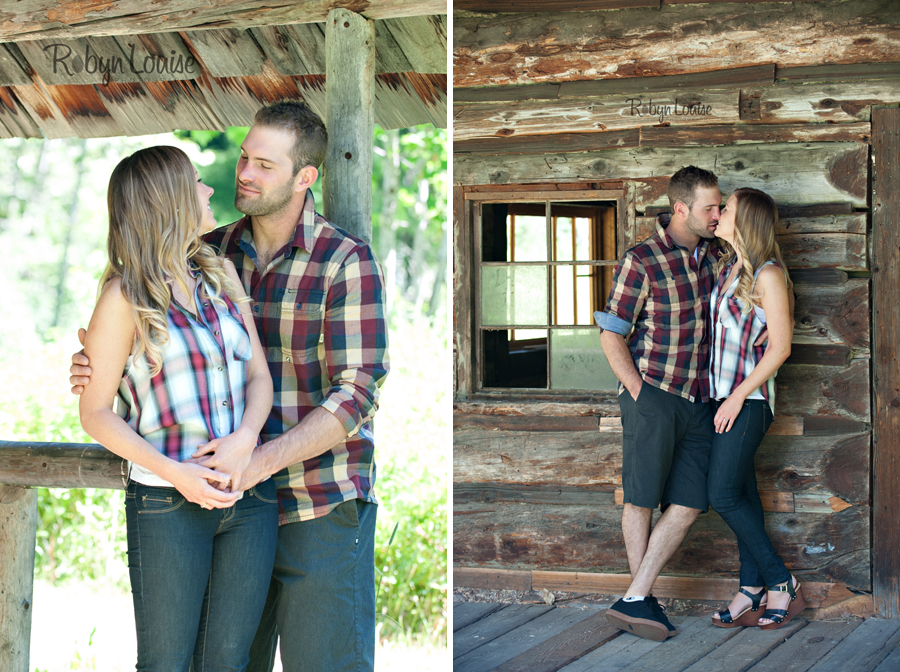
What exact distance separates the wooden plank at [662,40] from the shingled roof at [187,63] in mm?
1068

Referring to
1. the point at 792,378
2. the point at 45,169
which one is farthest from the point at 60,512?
the point at 45,169

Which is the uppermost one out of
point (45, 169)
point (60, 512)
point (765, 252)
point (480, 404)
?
point (45, 169)

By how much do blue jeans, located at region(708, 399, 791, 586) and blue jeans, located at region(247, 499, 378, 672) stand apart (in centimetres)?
190

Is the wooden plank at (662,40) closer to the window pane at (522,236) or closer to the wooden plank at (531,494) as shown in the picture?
the window pane at (522,236)

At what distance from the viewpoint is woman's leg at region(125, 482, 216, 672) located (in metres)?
1.91

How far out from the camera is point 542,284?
14.4ft

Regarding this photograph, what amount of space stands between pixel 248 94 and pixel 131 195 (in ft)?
4.36

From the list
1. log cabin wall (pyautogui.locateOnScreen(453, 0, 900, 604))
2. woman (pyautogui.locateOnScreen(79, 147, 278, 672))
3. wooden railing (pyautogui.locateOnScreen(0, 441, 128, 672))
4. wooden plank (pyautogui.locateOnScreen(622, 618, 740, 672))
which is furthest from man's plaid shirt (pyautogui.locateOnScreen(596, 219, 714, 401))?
wooden railing (pyautogui.locateOnScreen(0, 441, 128, 672))

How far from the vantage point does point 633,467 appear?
3.67 metres

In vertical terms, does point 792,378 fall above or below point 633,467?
above

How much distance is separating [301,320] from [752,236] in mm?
2113

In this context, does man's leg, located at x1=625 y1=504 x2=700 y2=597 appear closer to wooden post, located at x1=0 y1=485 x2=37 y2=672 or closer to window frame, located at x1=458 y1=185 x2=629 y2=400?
window frame, located at x1=458 y1=185 x2=629 y2=400

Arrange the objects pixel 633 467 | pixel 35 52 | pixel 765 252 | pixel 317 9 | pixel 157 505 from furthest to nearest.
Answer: pixel 633 467 < pixel 765 252 < pixel 35 52 < pixel 317 9 < pixel 157 505

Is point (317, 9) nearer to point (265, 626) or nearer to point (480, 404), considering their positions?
point (265, 626)
